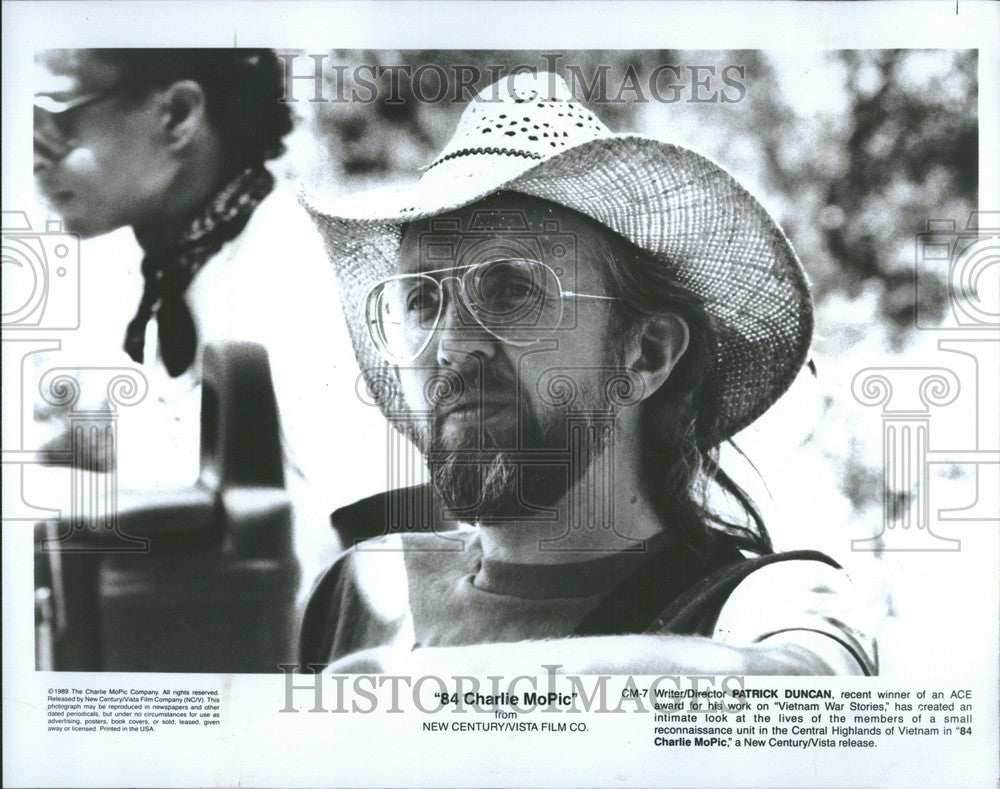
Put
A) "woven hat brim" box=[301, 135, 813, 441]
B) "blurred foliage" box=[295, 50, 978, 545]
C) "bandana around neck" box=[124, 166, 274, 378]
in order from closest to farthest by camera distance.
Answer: "woven hat brim" box=[301, 135, 813, 441] → "blurred foliage" box=[295, 50, 978, 545] → "bandana around neck" box=[124, 166, 274, 378]

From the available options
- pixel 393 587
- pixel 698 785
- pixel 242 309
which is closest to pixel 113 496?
pixel 242 309

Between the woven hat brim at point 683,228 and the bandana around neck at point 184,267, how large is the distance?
0.37 meters

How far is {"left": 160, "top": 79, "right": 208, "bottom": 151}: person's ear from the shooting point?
159 inches

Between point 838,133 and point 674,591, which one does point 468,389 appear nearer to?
point 674,591

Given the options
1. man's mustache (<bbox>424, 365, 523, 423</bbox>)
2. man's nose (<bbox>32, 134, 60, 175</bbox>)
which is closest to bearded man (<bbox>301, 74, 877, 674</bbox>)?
man's mustache (<bbox>424, 365, 523, 423</bbox>)

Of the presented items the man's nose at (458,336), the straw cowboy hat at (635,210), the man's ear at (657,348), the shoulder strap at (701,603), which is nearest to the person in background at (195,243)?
the straw cowboy hat at (635,210)

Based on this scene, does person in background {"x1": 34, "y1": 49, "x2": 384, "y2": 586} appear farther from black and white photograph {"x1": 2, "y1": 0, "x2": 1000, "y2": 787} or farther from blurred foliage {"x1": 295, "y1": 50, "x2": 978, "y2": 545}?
blurred foliage {"x1": 295, "y1": 50, "x2": 978, "y2": 545}

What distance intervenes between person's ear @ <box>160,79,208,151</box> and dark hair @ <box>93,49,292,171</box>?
0.10ft

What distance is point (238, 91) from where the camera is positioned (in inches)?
158

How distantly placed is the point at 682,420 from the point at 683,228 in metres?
0.73

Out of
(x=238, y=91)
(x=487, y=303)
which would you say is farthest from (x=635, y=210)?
(x=238, y=91)

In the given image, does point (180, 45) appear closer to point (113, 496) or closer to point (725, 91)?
point (113, 496)

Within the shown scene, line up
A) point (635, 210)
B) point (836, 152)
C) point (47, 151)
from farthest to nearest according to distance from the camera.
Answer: point (47, 151) → point (836, 152) → point (635, 210)

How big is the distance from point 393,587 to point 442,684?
0.42 m
